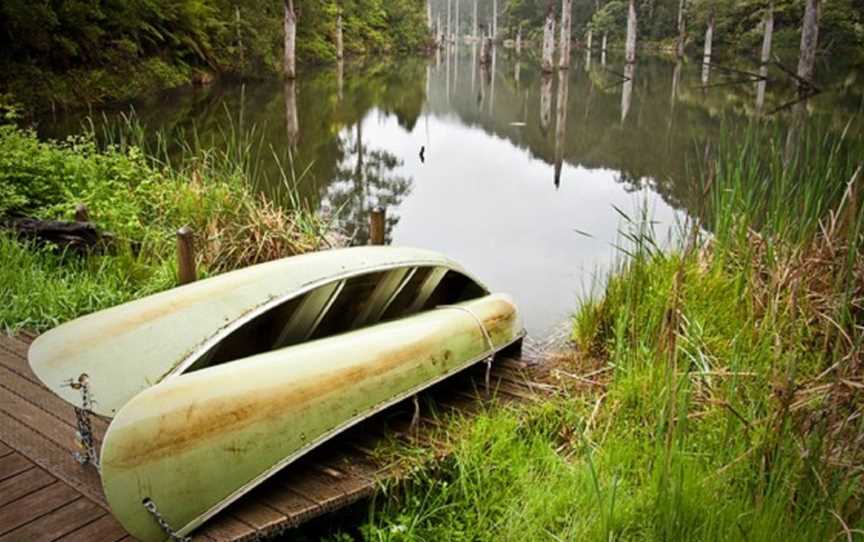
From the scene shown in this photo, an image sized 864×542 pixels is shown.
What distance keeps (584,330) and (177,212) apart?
3469mm

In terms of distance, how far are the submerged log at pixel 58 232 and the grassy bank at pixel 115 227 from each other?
0.06 metres

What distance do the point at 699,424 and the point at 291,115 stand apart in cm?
1428

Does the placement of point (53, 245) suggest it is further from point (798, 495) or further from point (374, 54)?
point (374, 54)

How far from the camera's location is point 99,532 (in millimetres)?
2342

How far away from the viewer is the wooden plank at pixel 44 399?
9.83 feet

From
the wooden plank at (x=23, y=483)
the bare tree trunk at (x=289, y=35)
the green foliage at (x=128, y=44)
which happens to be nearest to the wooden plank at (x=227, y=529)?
the wooden plank at (x=23, y=483)

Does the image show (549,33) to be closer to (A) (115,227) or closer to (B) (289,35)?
(B) (289,35)

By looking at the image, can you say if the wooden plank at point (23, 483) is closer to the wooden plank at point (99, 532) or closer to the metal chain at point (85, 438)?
the metal chain at point (85, 438)

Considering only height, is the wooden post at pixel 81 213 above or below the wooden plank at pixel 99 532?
above

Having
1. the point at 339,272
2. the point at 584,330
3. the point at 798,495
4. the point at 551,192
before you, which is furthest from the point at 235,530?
the point at 551,192

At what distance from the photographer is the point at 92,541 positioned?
7.54 feet

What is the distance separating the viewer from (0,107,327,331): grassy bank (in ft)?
14.0

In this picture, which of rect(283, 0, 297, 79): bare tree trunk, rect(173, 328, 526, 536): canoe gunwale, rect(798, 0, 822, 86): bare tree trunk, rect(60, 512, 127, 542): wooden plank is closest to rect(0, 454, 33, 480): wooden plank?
rect(60, 512, 127, 542): wooden plank

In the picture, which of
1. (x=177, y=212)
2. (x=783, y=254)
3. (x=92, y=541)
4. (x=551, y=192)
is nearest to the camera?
(x=92, y=541)
